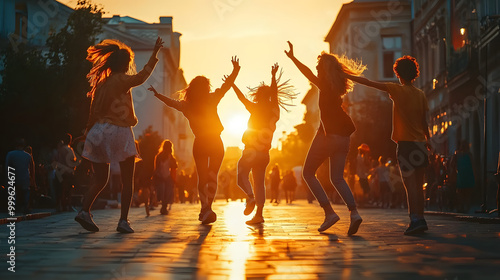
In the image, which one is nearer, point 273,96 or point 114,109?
point 114,109

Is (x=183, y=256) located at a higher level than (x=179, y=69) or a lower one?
lower

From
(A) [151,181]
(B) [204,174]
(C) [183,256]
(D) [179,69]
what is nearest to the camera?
(C) [183,256]

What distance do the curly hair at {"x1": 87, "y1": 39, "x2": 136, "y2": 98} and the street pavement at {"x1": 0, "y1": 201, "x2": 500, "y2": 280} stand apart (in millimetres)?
1810

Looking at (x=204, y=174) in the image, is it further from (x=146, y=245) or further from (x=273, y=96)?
(x=146, y=245)

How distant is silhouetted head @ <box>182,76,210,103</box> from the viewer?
11.5m

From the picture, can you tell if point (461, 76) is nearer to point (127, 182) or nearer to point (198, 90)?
point (198, 90)

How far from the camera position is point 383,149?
51656 millimetres

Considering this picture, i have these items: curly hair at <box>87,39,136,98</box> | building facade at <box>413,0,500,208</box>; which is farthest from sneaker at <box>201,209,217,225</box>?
building facade at <box>413,0,500,208</box>

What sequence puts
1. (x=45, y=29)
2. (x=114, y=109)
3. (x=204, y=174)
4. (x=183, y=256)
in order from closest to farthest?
1. (x=183, y=256)
2. (x=114, y=109)
3. (x=204, y=174)
4. (x=45, y=29)

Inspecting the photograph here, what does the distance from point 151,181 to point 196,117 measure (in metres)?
8.23

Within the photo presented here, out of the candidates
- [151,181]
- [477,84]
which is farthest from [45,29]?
[151,181]

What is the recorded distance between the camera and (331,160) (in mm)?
9477

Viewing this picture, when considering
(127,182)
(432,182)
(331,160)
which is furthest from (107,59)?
(432,182)

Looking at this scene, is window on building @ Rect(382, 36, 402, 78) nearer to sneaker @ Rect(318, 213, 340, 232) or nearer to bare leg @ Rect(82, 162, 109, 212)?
sneaker @ Rect(318, 213, 340, 232)
